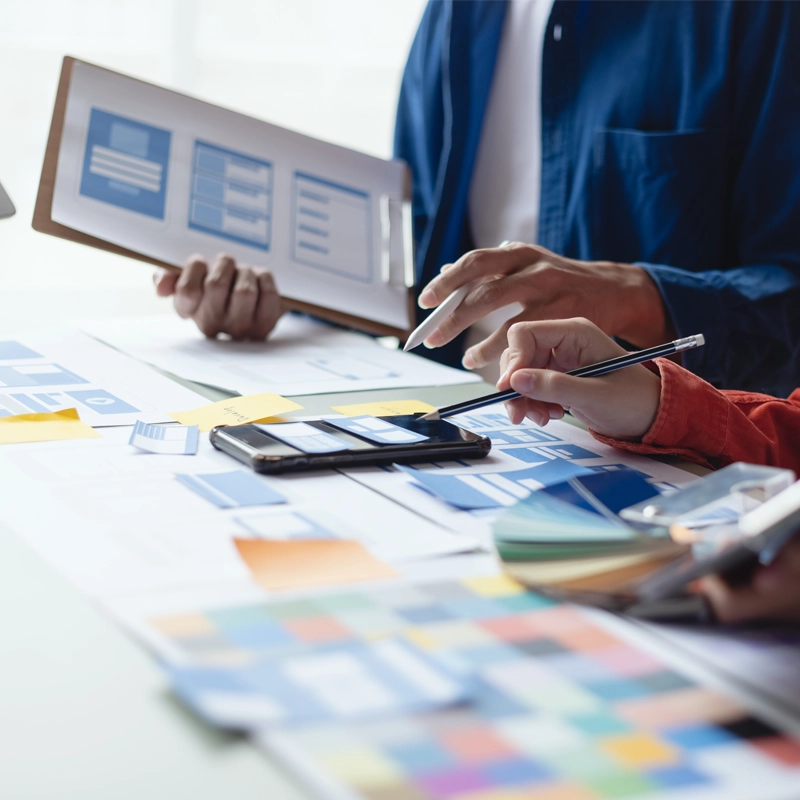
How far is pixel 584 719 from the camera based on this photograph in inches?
15.1

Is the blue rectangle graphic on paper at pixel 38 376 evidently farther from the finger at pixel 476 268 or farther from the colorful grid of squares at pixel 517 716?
the colorful grid of squares at pixel 517 716

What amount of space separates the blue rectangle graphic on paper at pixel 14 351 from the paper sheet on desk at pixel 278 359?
10 cm

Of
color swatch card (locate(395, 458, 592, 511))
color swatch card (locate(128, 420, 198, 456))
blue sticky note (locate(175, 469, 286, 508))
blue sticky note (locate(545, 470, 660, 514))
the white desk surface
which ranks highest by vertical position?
blue sticky note (locate(545, 470, 660, 514))

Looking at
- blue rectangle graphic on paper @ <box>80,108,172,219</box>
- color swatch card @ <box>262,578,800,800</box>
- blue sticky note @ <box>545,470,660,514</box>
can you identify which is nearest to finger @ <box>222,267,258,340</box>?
blue rectangle graphic on paper @ <box>80,108,172,219</box>

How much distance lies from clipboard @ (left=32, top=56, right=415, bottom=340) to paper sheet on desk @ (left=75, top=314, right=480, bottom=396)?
3 cm

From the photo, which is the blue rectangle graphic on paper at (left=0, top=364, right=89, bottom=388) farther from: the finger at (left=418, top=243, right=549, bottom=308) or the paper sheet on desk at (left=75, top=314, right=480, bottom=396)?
the finger at (left=418, top=243, right=549, bottom=308)

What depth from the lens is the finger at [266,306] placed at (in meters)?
1.12

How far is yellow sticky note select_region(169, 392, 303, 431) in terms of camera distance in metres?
0.77

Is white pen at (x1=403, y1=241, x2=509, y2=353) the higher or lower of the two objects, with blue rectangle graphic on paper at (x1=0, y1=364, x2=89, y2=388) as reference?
higher

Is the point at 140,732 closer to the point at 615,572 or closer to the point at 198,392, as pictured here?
the point at 615,572

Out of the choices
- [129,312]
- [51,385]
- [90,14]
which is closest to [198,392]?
[51,385]

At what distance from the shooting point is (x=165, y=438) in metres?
0.72

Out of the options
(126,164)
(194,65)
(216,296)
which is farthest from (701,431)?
(194,65)

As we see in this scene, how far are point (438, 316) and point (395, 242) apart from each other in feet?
1.38
